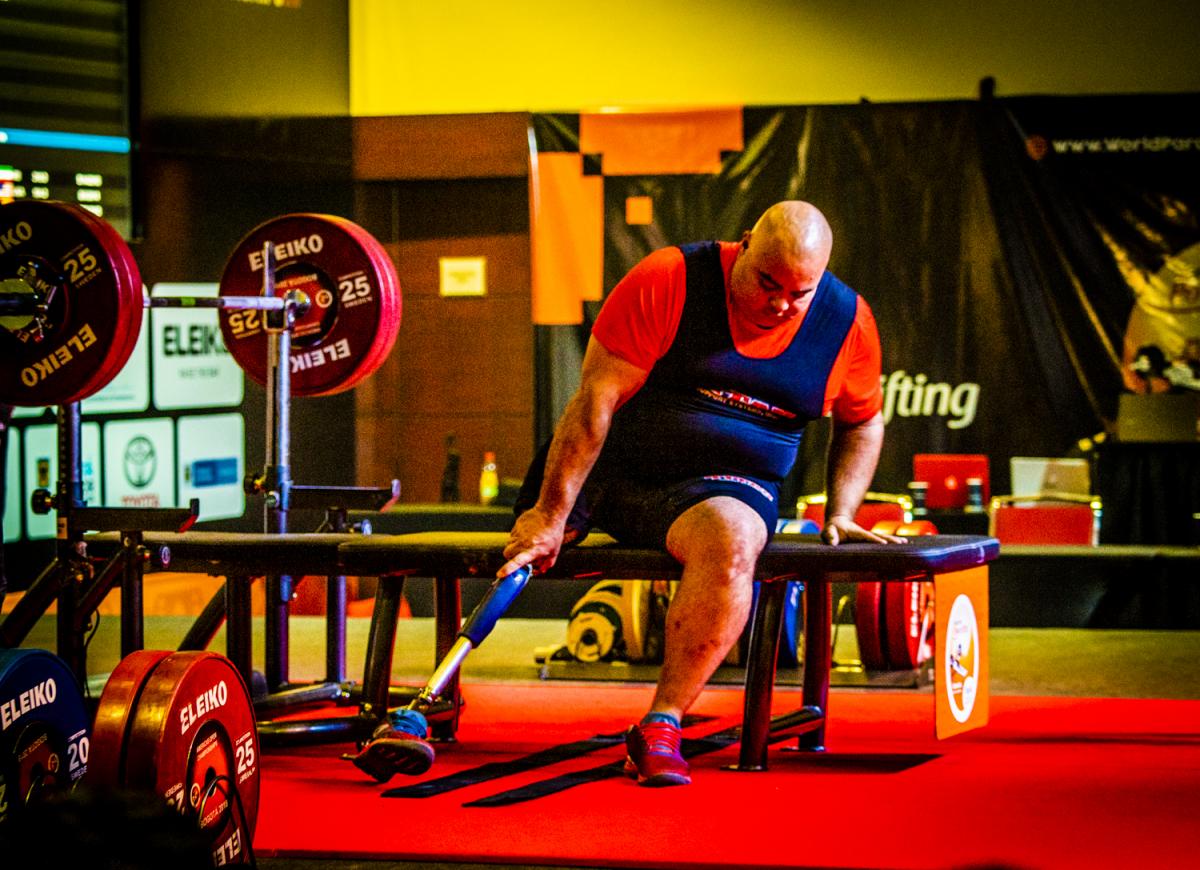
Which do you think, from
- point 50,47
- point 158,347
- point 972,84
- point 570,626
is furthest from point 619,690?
point 972,84

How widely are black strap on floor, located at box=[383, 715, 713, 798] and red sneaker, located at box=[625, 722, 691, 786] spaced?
35cm

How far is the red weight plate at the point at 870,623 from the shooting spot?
4719 mm

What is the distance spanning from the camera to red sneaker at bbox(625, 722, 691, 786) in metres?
3.20

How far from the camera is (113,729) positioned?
7.93ft

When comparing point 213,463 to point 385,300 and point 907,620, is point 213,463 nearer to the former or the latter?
point 385,300

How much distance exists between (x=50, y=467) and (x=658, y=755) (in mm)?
3537

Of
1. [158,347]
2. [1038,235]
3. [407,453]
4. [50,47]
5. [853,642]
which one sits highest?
[50,47]

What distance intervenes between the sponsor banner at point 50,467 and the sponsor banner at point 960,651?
3483 mm

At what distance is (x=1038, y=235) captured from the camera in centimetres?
715

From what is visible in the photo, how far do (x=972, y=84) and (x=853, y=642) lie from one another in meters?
3.22

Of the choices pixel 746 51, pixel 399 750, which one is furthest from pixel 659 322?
pixel 746 51

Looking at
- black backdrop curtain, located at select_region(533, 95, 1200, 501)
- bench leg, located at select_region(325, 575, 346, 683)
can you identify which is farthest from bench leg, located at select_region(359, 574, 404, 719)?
black backdrop curtain, located at select_region(533, 95, 1200, 501)

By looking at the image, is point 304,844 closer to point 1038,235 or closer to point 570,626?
point 570,626

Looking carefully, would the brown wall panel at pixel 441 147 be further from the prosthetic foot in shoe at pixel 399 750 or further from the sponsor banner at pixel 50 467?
the prosthetic foot in shoe at pixel 399 750
